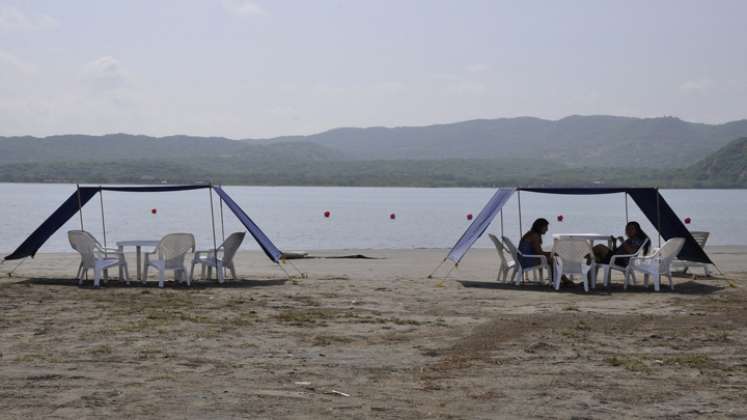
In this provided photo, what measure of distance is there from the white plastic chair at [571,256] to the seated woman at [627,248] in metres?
0.43

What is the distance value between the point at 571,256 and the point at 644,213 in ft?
6.73

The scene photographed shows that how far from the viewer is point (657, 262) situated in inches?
583

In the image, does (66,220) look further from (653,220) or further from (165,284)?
(653,220)

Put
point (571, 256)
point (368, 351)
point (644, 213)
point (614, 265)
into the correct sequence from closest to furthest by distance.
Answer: point (368, 351)
point (571, 256)
point (614, 265)
point (644, 213)

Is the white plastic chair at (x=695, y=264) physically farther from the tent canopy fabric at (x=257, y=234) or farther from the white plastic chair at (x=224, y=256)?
the white plastic chair at (x=224, y=256)

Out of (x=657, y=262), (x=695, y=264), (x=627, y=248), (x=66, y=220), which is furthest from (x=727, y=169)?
(x=66, y=220)

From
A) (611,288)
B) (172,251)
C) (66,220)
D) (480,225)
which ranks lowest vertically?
(611,288)

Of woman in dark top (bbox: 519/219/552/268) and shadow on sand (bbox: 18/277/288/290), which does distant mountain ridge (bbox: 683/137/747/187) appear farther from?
shadow on sand (bbox: 18/277/288/290)

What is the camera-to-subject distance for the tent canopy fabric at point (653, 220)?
51.6ft

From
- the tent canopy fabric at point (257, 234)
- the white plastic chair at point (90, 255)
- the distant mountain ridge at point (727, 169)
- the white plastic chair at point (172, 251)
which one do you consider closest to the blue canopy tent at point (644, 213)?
the tent canopy fabric at point (257, 234)

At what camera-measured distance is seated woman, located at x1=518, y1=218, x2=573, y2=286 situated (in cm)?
1505

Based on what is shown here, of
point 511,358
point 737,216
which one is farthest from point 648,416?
point 737,216

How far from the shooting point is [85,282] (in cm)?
1535

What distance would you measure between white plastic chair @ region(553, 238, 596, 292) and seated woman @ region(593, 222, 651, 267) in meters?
0.43
